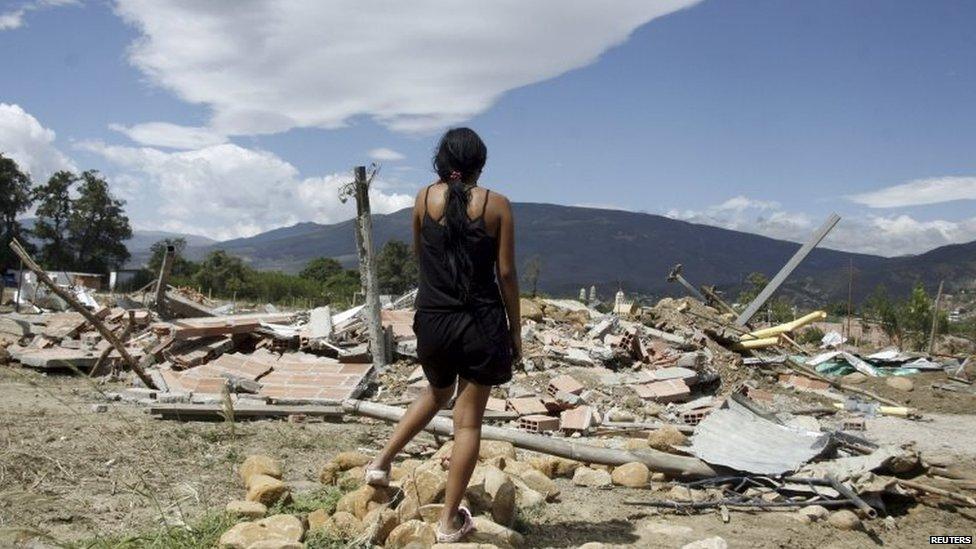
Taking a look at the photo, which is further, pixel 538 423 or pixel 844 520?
pixel 538 423

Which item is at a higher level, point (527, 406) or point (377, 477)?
point (377, 477)

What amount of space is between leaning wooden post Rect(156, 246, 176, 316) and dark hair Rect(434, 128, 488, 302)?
7.09 m

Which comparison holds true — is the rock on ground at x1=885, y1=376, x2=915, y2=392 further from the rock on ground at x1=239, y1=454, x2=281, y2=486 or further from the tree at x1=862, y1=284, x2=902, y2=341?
the rock on ground at x1=239, y1=454, x2=281, y2=486

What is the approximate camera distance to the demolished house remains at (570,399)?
12.9 feet

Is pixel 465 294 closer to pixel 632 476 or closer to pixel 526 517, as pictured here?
pixel 526 517

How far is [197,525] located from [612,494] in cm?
231

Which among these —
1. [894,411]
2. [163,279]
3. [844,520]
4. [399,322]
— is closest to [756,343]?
[894,411]

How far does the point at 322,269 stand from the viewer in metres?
A: 49.7

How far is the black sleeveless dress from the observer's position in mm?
2969

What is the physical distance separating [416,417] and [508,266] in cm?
79

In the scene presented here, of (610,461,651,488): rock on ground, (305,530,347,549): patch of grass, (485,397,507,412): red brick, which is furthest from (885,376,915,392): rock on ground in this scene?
(305,530,347,549): patch of grass

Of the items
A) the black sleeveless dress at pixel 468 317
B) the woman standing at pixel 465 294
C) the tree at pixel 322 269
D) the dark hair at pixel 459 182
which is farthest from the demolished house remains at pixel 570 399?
the tree at pixel 322 269

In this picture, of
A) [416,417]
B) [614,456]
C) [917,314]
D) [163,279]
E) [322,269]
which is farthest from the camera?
[322,269]

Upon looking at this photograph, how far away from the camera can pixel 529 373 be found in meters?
8.79
